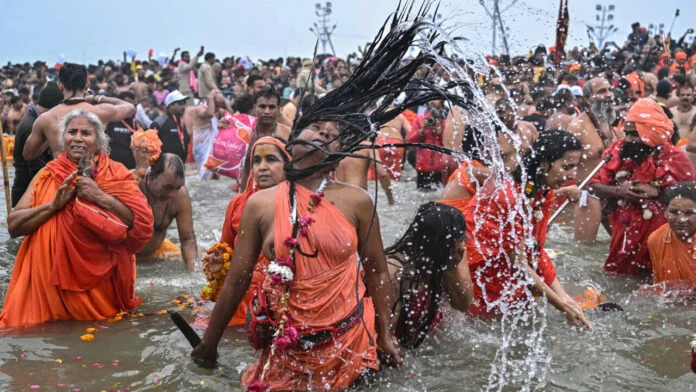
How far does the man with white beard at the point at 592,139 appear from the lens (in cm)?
793

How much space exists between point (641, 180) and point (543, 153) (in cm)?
215

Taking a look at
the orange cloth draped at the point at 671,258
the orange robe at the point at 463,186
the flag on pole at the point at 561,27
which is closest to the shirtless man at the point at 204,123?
the flag on pole at the point at 561,27

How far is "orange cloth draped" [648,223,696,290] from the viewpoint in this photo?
5822 millimetres

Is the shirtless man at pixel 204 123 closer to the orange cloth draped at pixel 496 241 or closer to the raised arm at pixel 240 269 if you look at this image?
the orange cloth draped at pixel 496 241

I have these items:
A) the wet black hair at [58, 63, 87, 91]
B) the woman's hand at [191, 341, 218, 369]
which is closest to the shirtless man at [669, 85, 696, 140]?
the wet black hair at [58, 63, 87, 91]

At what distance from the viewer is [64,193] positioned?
5117mm

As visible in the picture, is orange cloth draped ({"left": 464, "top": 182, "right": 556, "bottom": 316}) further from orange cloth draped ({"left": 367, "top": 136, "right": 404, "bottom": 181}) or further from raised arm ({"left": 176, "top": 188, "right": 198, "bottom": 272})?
orange cloth draped ({"left": 367, "top": 136, "right": 404, "bottom": 181})

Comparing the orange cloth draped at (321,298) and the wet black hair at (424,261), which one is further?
the wet black hair at (424,261)

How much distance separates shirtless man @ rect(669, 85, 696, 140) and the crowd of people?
9.25 ft

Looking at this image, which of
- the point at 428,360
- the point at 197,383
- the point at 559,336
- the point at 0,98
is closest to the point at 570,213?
the point at 559,336

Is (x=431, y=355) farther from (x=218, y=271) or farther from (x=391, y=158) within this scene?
(x=391, y=158)

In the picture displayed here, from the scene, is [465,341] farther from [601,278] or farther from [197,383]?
[601,278]

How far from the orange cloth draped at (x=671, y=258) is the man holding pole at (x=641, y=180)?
50 cm

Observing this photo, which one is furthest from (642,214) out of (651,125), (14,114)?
(14,114)
